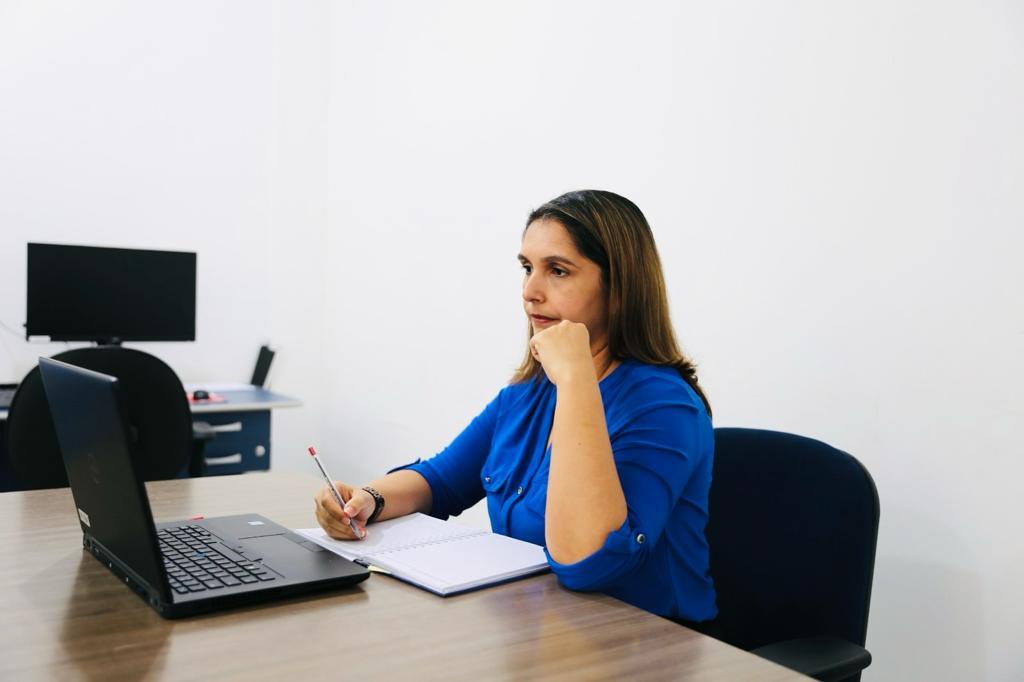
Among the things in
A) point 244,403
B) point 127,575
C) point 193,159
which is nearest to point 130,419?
point 244,403

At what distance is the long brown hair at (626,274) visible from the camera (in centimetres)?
134

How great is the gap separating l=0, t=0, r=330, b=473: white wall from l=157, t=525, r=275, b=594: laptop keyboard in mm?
2691

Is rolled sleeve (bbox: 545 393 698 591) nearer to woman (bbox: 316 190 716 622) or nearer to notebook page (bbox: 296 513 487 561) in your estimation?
woman (bbox: 316 190 716 622)

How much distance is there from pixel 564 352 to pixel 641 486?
0.21 meters

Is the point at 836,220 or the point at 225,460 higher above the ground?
the point at 836,220

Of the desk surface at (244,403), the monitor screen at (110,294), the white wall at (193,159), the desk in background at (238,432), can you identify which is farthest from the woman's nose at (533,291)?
the white wall at (193,159)

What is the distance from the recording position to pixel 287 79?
3.98m

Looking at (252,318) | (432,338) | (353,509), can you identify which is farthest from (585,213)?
(252,318)

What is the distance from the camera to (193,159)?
3.76 m

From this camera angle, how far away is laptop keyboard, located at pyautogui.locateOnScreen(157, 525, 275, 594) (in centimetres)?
94

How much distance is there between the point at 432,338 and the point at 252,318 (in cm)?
116

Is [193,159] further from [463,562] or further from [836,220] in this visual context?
[463,562]

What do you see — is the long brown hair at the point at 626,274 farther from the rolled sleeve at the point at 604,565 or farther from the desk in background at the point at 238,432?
the desk in background at the point at 238,432

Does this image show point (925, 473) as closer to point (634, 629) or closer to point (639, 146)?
point (634, 629)
